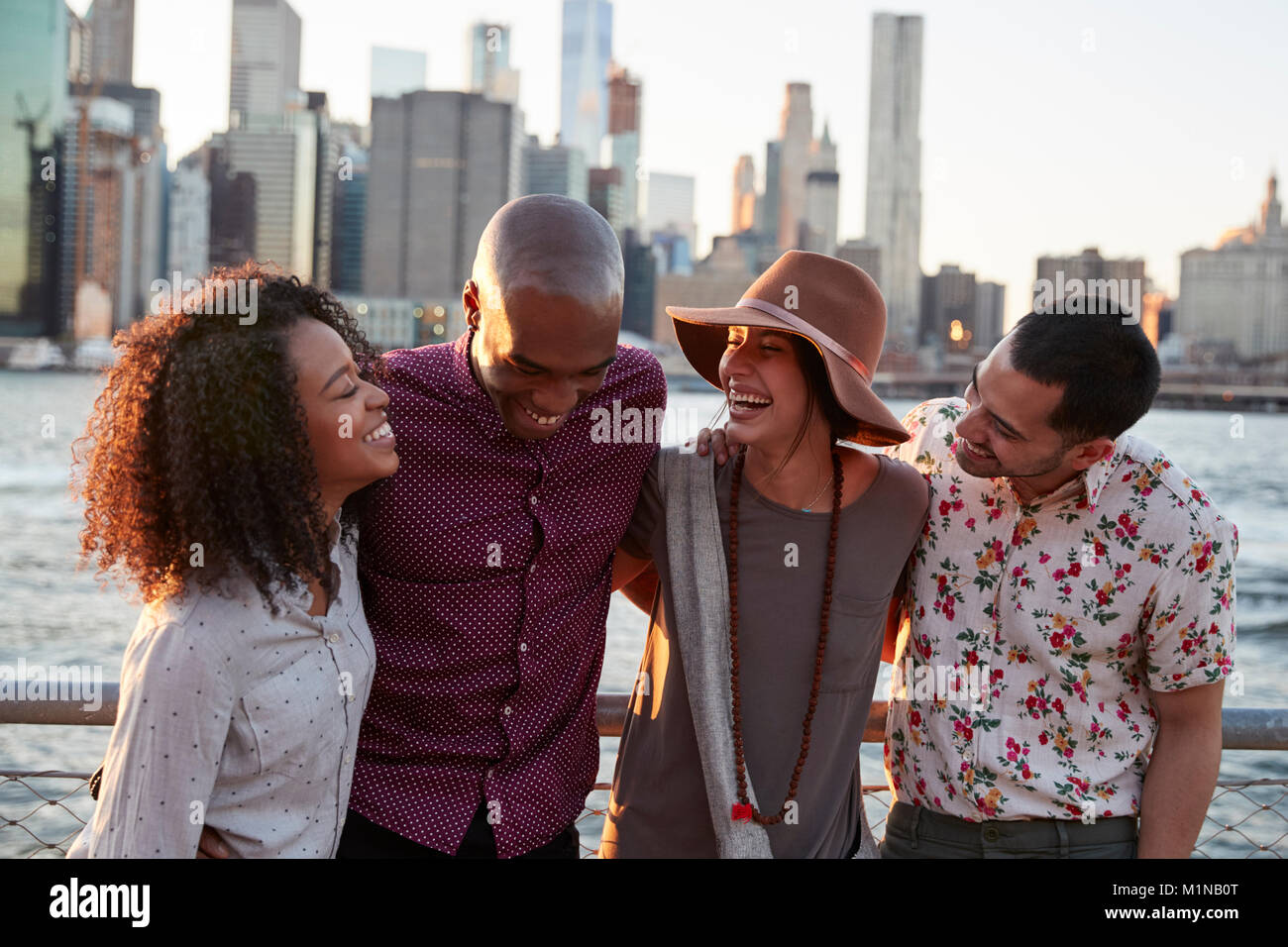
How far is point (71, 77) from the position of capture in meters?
126

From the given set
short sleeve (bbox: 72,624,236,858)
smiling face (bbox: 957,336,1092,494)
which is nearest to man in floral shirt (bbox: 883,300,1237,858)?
smiling face (bbox: 957,336,1092,494)

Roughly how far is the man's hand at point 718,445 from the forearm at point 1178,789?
122 cm

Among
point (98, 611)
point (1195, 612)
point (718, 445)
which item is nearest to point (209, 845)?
point (718, 445)

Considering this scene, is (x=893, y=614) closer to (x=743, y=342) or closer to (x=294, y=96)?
(x=743, y=342)

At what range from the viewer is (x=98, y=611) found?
26141mm

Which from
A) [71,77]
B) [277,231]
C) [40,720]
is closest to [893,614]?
[40,720]

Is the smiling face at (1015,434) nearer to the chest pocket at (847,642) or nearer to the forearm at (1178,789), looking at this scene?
the chest pocket at (847,642)

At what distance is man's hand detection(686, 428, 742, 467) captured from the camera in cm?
302

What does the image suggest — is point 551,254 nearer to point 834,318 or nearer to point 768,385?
point 768,385

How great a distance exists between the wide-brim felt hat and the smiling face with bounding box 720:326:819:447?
0.06 meters

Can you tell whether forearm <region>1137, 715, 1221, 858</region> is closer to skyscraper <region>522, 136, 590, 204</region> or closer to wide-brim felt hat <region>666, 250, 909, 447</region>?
wide-brim felt hat <region>666, 250, 909, 447</region>

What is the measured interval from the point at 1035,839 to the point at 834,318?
52.0 inches

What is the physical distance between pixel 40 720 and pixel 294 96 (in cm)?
14666
